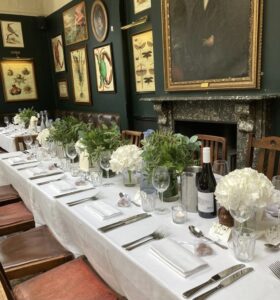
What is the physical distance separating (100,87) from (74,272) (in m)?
4.70

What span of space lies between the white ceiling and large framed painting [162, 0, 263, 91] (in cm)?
360

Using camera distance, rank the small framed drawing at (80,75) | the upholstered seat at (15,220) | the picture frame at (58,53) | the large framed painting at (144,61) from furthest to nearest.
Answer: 1. the picture frame at (58,53)
2. the small framed drawing at (80,75)
3. the large framed painting at (144,61)
4. the upholstered seat at (15,220)

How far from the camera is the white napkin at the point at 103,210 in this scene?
1.34 metres

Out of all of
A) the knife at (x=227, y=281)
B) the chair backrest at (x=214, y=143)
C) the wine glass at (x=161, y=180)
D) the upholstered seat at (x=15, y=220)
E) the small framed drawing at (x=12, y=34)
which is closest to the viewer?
the knife at (x=227, y=281)

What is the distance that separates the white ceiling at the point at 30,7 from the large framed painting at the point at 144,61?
8.54ft

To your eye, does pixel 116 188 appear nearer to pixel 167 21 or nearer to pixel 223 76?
pixel 223 76

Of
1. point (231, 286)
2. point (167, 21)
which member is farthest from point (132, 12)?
point (231, 286)

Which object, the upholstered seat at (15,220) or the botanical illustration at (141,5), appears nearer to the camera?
the upholstered seat at (15,220)

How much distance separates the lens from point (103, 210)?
1.39 m

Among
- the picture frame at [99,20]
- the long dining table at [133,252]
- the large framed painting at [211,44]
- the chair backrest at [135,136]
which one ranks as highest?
the picture frame at [99,20]

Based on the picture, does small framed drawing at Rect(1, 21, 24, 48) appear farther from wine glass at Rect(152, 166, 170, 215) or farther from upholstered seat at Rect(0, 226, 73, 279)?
wine glass at Rect(152, 166, 170, 215)

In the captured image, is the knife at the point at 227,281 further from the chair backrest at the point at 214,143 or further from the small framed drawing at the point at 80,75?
the small framed drawing at the point at 80,75

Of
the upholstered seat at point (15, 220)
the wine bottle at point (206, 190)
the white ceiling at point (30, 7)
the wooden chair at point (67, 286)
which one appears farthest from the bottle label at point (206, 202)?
the white ceiling at point (30, 7)

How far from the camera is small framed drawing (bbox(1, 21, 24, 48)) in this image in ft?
21.8
